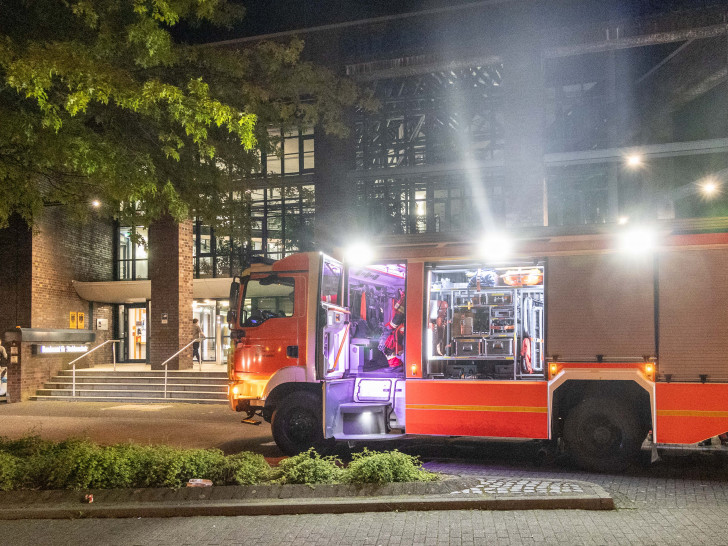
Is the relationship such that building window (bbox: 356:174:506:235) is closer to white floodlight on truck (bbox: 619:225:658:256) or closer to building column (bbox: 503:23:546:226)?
building column (bbox: 503:23:546:226)

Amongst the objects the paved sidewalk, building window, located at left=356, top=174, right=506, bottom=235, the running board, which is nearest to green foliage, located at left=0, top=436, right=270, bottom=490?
the paved sidewalk

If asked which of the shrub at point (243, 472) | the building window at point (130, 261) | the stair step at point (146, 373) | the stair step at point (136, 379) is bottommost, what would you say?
the stair step at point (136, 379)

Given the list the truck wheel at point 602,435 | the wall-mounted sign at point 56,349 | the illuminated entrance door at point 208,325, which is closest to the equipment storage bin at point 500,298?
the truck wheel at point 602,435

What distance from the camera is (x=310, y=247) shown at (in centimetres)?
2006

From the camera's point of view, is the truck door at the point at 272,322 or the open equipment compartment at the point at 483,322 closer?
the open equipment compartment at the point at 483,322

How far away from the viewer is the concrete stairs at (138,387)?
17.9m

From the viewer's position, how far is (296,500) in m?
6.80

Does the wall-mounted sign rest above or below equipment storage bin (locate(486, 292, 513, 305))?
below

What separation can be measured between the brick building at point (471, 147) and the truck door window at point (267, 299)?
1.93ft

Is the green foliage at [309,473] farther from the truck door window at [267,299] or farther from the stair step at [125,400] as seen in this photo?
the stair step at [125,400]

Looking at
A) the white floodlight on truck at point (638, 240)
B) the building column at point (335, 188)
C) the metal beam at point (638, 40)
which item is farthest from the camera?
the building column at point (335, 188)

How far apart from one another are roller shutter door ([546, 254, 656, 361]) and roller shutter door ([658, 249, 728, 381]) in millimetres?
193

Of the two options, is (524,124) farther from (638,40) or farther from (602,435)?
(602,435)

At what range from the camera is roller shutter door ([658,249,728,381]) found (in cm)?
832
